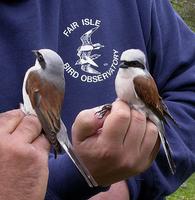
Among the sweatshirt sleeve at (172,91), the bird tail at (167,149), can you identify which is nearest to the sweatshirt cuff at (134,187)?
the sweatshirt sleeve at (172,91)

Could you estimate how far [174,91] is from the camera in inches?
139

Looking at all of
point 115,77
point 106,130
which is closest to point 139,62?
point 115,77

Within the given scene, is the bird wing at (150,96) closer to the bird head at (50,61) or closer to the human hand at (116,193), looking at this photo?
the human hand at (116,193)

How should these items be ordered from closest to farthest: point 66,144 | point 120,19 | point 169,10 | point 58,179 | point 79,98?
point 66,144 → point 58,179 → point 79,98 → point 120,19 → point 169,10

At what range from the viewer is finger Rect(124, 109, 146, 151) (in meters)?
2.67

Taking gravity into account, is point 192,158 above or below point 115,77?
below

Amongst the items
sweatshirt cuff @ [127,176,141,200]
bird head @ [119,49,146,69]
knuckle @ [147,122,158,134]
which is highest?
bird head @ [119,49,146,69]

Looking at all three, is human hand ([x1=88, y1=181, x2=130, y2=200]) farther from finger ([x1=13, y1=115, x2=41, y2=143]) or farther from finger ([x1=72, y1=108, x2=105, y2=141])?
finger ([x1=13, y1=115, x2=41, y2=143])

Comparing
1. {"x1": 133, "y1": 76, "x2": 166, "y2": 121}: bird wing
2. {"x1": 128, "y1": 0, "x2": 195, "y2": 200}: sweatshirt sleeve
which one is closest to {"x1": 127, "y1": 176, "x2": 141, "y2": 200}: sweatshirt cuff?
{"x1": 128, "y1": 0, "x2": 195, "y2": 200}: sweatshirt sleeve

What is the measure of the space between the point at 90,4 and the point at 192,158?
937 millimetres

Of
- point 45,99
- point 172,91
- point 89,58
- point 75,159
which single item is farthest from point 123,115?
point 172,91

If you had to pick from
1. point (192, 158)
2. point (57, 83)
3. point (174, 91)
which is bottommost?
point (192, 158)

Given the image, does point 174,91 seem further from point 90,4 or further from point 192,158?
point 90,4

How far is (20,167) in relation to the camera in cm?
248
